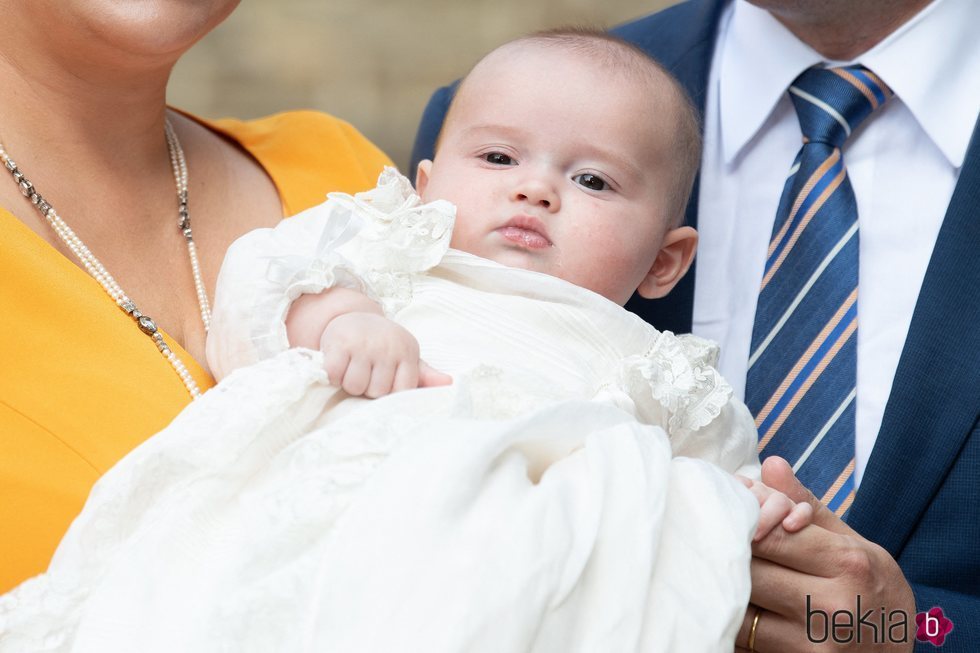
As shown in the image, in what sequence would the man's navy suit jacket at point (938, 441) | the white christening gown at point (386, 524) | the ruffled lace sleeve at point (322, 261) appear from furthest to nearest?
the man's navy suit jacket at point (938, 441), the ruffled lace sleeve at point (322, 261), the white christening gown at point (386, 524)

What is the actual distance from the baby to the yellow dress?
108 mm

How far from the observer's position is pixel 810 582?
1585 millimetres

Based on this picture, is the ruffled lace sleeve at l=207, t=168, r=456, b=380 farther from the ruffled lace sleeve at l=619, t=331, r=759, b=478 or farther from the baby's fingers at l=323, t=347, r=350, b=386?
the ruffled lace sleeve at l=619, t=331, r=759, b=478

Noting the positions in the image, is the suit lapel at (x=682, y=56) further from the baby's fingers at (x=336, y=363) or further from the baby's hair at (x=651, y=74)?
the baby's fingers at (x=336, y=363)

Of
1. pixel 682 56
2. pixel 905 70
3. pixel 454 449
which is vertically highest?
pixel 682 56

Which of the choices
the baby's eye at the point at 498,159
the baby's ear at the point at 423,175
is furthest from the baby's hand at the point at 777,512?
the baby's ear at the point at 423,175

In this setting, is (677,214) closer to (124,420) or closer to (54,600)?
(124,420)

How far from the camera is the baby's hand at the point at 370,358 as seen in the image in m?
1.41

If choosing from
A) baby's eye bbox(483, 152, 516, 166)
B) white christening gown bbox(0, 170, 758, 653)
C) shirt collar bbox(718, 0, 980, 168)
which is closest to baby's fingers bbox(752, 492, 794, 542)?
white christening gown bbox(0, 170, 758, 653)

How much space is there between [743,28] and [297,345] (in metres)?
1.28

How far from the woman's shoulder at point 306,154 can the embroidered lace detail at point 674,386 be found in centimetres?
70

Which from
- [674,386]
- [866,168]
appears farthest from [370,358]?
[866,168]

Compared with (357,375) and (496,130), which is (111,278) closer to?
(357,375)

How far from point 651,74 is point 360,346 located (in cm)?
76
